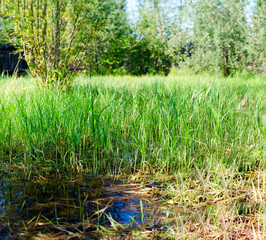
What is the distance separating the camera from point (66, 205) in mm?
1486

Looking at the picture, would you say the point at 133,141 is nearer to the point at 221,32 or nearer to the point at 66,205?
the point at 66,205

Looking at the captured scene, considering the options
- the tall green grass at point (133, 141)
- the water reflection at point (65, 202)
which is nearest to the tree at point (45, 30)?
the tall green grass at point (133, 141)

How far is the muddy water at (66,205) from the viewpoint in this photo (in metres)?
1.28

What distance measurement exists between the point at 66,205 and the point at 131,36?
33.2 ft

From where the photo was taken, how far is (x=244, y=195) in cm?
155

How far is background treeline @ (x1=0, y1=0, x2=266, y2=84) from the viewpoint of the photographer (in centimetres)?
364

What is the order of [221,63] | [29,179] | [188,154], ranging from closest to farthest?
[29,179] → [188,154] → [221,63]

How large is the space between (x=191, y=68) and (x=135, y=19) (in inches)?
140

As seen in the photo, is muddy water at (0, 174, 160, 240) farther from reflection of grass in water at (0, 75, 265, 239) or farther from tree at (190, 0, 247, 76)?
tree at (190, 0, 247, 76)

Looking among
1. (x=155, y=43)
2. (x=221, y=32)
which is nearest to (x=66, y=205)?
(x=221, y=32)

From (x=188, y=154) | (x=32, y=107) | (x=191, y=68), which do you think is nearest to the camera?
(x=188, y=154)

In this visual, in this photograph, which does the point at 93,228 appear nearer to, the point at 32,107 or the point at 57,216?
the point at 57,216

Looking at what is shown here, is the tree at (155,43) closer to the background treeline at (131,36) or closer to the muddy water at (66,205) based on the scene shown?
the background treeline at (131,36)

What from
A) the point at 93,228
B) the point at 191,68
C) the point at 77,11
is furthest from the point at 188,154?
the point at 191,68
